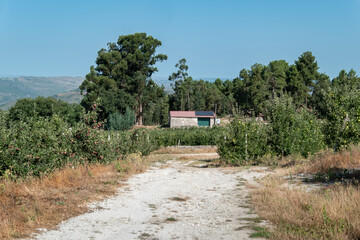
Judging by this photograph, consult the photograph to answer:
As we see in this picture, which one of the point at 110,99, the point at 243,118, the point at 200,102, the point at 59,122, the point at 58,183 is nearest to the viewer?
the point at 58,183

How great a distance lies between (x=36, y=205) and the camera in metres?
7.78

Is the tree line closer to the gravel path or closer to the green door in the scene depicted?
the green door

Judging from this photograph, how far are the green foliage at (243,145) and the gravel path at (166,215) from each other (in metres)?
7.36

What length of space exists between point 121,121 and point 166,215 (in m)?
63.9

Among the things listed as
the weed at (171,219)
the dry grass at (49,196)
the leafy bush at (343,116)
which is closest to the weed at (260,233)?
the weed at (171,219)

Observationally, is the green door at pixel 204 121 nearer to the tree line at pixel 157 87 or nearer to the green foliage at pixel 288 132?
the tree line at pixel 157 87

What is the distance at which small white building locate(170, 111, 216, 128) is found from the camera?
7719 cm

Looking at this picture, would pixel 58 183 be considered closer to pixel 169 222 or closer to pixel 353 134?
pixel 169 222

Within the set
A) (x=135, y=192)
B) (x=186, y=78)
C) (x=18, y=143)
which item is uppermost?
(x=186, y=78)

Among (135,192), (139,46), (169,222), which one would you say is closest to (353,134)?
(135,192)

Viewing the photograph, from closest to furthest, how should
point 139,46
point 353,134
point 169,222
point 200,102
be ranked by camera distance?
point 169,222
point 353,134
point 139,46
point 200,102

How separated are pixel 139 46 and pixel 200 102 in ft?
77.0

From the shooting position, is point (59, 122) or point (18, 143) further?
point (59, 122)

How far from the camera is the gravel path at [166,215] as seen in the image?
6.80m
